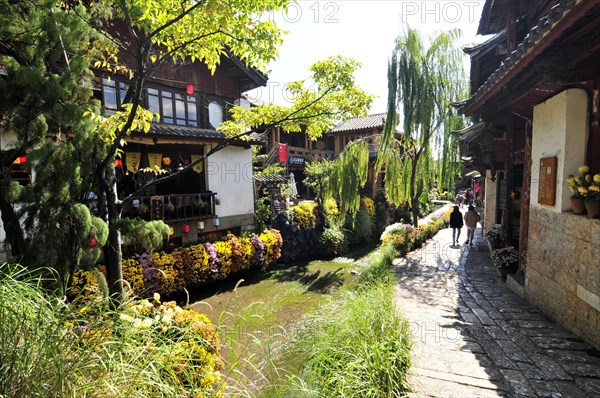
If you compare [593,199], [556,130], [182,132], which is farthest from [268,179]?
[593,199]

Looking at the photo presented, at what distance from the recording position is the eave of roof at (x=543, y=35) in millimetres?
2707

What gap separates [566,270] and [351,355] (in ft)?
11.2

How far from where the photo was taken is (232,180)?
12.3 m

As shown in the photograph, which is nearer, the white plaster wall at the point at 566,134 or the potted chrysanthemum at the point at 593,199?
the potted chrysanthemum at the point at 593,199

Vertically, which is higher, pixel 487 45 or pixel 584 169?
pixel 487 45

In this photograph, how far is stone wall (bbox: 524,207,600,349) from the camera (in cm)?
381

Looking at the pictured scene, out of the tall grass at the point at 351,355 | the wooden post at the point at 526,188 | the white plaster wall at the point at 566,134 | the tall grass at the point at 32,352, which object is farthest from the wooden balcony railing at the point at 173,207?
the white plaster wall at the point at 566,134

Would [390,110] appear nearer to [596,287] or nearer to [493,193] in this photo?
[493,193]

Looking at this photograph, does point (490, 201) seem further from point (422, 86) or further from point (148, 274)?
point (148, 274)

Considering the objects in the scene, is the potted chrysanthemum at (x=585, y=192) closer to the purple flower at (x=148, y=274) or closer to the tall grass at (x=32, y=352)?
the tall grass at (x=32, y=352)

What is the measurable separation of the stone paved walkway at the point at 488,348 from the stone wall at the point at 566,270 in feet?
0.71

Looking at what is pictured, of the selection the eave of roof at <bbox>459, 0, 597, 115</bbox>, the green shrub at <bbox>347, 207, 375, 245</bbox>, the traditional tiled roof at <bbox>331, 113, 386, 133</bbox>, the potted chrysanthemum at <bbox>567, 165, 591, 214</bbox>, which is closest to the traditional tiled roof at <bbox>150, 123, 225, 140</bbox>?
the eave of roof at <bbox>459, 0, 597, 115</bbox>

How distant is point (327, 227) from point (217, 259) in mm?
6547

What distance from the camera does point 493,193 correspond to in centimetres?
1208
